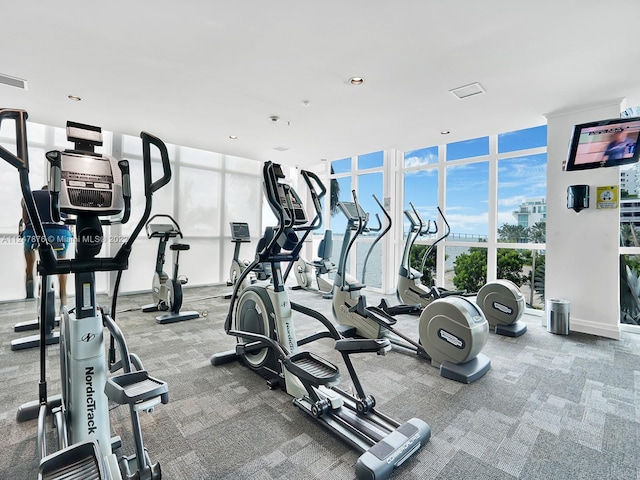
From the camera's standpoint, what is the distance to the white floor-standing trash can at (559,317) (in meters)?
4.34

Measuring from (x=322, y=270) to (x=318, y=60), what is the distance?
401cm

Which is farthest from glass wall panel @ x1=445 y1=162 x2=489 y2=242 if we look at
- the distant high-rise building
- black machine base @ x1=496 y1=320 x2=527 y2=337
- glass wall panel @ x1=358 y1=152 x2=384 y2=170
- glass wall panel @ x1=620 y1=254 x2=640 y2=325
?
black machine base @ x1=496 y1=320 x2=527 y2=337

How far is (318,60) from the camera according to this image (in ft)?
11.0

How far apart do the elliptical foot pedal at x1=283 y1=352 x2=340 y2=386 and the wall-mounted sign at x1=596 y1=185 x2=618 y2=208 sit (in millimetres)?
4245

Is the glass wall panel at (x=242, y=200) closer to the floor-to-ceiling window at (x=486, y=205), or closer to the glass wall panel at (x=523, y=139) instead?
the floor-to-ceiling window at (x=486, y=205)

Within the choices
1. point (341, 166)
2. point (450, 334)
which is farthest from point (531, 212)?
point (341, 166)

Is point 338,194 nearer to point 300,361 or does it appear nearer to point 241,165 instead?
point 241,165

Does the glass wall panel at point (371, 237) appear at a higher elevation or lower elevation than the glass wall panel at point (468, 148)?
lower

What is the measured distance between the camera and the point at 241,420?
234 cm

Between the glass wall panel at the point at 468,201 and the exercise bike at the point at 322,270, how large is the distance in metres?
2.33

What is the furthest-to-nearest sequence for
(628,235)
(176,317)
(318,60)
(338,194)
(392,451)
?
(338,194) < (176,317) < (628,235) < (318,60) < (392,451)

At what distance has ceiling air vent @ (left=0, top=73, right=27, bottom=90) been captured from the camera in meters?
3.73

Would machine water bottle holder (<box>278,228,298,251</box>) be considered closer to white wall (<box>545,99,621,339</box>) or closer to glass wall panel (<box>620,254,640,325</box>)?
white wall (<box>545,99,621,339</box>)

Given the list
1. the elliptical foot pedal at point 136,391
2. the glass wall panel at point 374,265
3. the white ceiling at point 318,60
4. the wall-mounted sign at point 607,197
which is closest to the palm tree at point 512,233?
the wall-mounted sign at point 607,197
